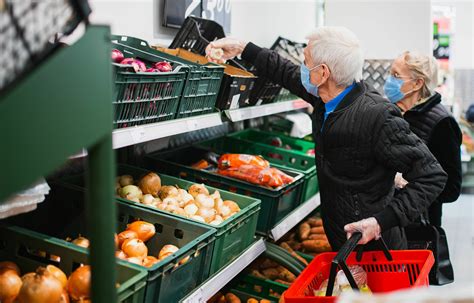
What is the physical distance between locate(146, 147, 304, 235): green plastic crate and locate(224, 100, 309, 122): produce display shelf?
0.33 meters

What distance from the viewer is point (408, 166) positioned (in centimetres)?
224

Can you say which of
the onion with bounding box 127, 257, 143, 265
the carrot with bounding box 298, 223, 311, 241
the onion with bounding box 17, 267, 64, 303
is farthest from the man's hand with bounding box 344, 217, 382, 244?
the carrot with bounding box 298, 223, 311, 241

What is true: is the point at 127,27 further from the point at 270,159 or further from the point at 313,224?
the point at 313,224

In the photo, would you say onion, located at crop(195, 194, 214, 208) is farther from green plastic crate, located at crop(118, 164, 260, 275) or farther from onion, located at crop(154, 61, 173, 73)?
→ onion, located at crop(154, 61, 173, 73)

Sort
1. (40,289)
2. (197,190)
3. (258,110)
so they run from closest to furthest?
(40,289) → (197,190) → (258,110)

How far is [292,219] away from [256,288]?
1.47ft

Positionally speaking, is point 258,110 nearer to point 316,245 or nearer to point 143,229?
point 316,245

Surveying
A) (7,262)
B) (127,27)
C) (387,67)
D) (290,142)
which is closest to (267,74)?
(127,27)

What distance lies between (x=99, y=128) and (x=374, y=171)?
179cm

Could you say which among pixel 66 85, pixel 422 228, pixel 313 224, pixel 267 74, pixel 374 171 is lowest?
pixel 313 224

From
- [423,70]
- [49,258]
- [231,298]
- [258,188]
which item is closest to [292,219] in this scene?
[258,188]

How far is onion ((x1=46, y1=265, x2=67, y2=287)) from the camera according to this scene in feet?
5.16

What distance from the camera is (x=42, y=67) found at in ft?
2.17

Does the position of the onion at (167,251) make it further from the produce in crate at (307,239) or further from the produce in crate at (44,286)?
the produce in crate at (307,239)
